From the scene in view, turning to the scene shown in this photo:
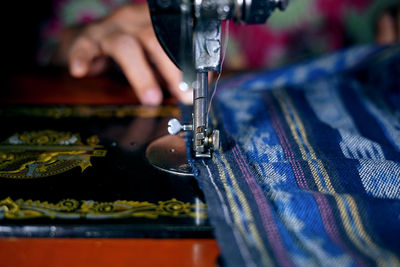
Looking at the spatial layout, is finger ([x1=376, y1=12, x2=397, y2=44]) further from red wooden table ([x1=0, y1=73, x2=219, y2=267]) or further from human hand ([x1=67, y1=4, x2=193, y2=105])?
red wooden table ([x1=0, y1=73, x2=219, y2=267])

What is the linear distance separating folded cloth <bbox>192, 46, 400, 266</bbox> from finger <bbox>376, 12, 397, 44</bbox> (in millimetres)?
837

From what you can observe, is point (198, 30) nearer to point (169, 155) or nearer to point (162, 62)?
point (169, 155)

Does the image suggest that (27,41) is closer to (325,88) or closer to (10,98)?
(10,98)

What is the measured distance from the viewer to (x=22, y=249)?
648 millimetres

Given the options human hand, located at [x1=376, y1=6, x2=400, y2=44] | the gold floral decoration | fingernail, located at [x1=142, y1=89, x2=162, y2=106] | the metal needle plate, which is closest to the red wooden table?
the gold floral decoration

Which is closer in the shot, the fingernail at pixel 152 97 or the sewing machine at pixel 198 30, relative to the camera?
the sewing machine at pixel 198 30

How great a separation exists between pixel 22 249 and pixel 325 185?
1.87 ft

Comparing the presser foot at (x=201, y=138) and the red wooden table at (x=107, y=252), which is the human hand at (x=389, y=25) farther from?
the red wooden table at (x=107, y=252)

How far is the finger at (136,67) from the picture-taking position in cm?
122

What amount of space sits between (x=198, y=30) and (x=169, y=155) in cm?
29

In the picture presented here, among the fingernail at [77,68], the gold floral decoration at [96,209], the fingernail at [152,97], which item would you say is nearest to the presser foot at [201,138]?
the gold floral decoration at [96,209]

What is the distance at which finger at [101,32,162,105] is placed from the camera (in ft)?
4.01

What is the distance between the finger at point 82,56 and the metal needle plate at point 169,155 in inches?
17.1

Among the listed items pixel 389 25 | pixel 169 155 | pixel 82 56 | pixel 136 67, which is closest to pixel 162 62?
pixel 136 67
